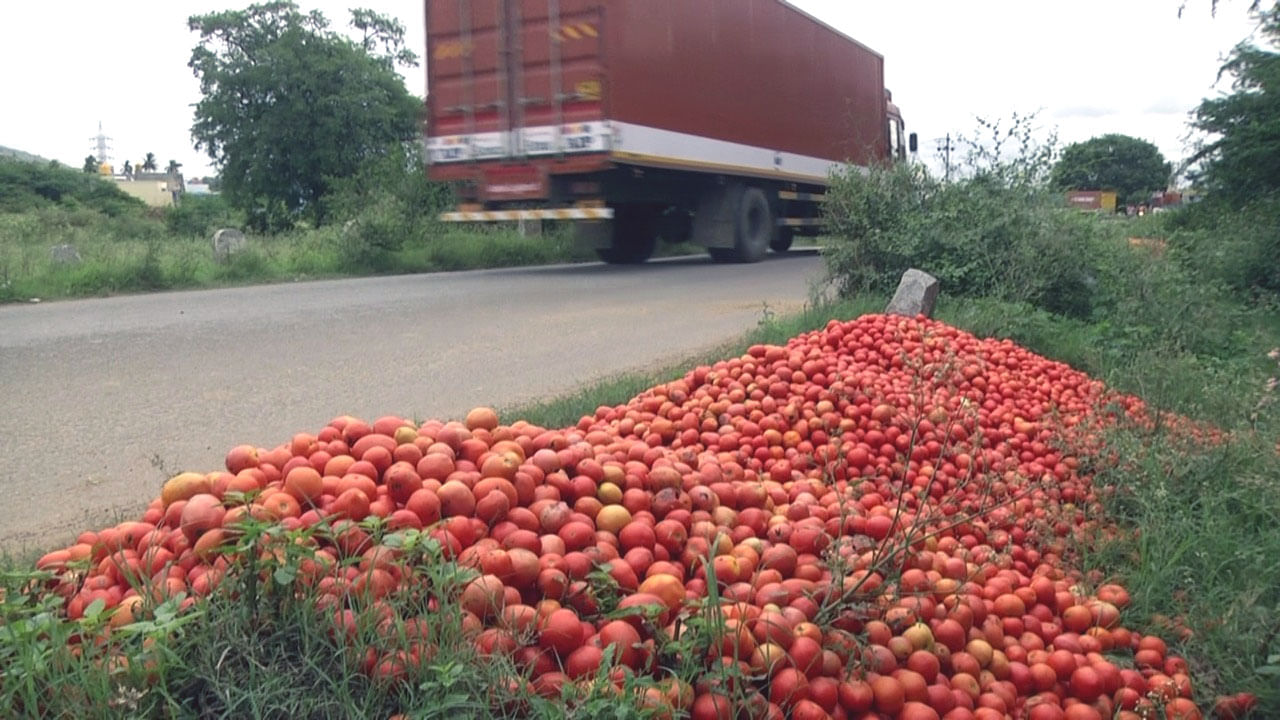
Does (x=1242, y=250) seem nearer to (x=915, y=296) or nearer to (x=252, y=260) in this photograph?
(x=915, y=296)

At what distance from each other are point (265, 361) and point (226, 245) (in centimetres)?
949

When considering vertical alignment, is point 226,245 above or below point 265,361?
above

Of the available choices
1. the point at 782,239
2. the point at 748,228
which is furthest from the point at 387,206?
the point at 782,239

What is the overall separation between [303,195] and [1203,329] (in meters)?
40.2

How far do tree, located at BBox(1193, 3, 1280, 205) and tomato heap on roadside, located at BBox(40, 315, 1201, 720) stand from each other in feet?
37.0

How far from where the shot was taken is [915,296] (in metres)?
7.02

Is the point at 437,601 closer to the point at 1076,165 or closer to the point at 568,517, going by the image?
the point at 568,517

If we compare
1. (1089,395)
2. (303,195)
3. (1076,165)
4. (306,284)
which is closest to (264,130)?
(303,195)

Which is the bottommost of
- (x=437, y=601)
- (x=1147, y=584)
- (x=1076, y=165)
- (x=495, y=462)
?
(x=1147, y=584)

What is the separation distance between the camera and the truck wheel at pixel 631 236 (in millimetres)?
18078

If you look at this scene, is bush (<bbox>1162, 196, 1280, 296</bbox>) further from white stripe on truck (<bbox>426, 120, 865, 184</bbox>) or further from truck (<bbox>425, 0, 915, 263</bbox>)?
white stripe on truck (<bbox>426, 120, 865, 184</bbox>)

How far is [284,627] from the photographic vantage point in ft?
6.84

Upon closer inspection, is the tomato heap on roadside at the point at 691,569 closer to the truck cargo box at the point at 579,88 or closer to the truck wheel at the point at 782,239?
the truck cargo box at the point at 579,88

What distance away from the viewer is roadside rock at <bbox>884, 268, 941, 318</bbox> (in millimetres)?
6996
